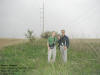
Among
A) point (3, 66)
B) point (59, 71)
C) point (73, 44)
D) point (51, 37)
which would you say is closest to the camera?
point (59, 71)

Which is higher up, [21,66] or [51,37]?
[51,37]

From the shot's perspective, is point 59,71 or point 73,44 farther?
point 73,44

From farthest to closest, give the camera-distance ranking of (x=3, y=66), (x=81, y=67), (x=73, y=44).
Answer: (x=73, y=44) < (x=3, y=66) < (x=81, y=67)

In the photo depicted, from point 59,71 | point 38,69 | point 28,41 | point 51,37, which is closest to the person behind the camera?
point 59,71

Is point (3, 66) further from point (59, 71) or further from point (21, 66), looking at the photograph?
point (59, 71)

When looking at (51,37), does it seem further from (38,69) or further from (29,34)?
(29,34)

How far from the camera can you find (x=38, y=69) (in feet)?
7.83

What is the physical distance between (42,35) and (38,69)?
752cm

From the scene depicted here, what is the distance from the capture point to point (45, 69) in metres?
2.26

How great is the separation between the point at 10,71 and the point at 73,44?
3095 mm

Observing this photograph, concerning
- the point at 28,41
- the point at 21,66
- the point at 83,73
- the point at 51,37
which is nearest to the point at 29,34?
the point at 28,41

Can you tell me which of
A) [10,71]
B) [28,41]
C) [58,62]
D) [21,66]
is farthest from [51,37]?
[28,41]

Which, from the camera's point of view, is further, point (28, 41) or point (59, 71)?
point (28, 41)

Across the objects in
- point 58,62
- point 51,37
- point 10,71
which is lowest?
point 10,71
